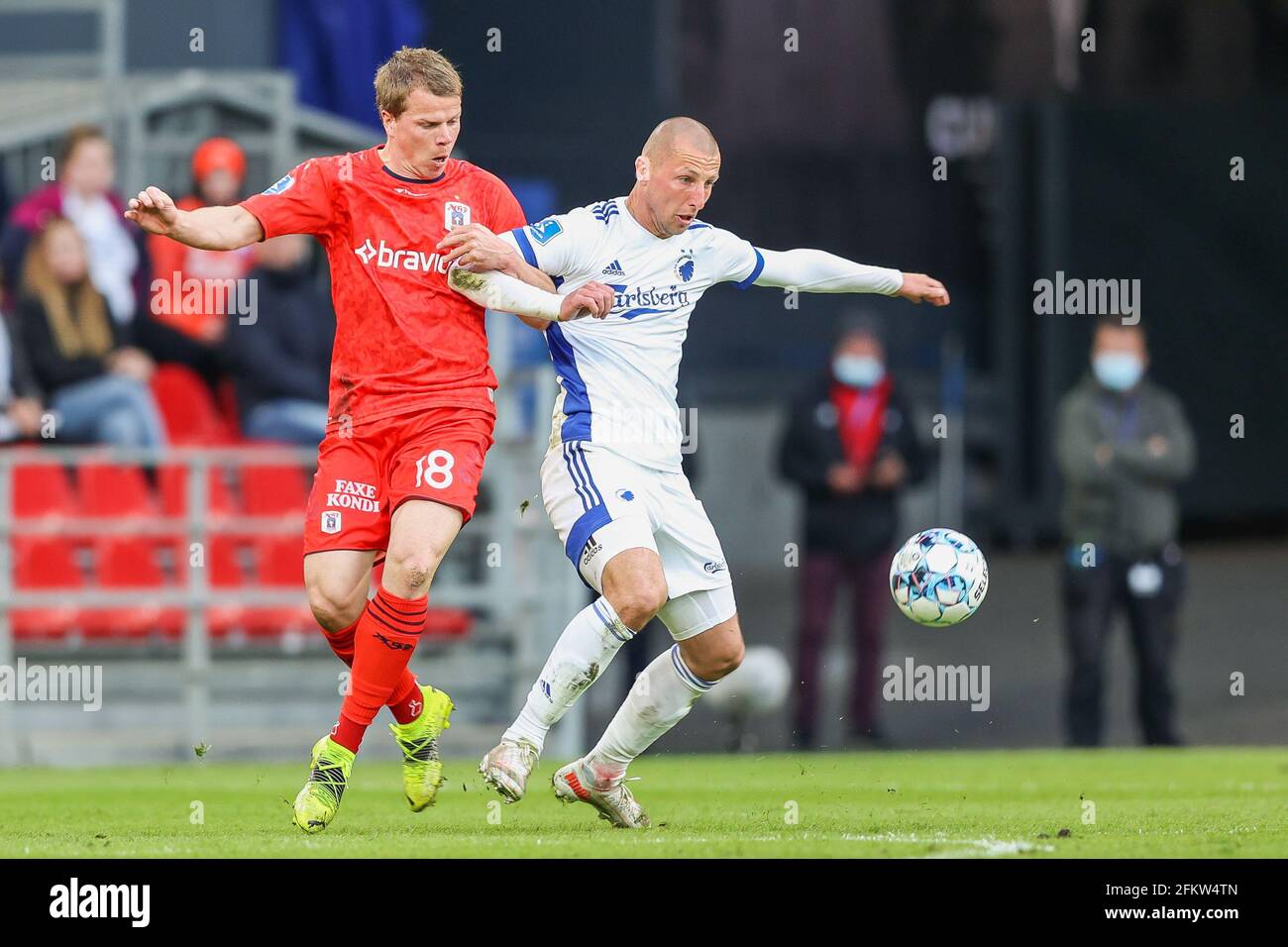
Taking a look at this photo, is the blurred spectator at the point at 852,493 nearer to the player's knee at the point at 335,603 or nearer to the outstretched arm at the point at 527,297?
the player's knee at the point at 335,603

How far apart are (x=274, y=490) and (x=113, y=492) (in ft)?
2.99

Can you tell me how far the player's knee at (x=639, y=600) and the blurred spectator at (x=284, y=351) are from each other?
5.48 metres

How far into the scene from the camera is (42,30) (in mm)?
14977

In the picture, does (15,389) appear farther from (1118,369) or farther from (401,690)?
(1118,369)

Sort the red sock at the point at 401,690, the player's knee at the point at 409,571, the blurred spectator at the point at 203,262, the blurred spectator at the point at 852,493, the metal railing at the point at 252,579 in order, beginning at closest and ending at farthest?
the player's knee at the point at 409,571
the red sock at the point at 401,690
the metal railing at the point at 252,579
the blurred spectator at the point at 203,262
the blurred spectator at the point at 852,493

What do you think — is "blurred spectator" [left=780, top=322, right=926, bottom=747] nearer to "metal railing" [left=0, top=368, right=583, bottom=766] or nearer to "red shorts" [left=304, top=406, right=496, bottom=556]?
"metal railing" [left=0, top=368, right=583, bottom=766]

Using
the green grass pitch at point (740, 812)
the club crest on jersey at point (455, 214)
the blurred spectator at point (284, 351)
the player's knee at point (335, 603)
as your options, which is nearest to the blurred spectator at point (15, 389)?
the blurred spectator at point (284, 351)

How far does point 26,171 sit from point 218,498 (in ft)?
10.1

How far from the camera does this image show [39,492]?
1191 cm

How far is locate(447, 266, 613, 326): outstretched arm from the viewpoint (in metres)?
6.79

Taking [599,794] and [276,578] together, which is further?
[276,578]

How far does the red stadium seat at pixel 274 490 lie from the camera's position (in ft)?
39.9

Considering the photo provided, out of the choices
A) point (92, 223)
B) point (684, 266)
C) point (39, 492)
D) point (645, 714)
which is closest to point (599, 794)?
point (645, 714)

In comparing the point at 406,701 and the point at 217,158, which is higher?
the point at 217,158
